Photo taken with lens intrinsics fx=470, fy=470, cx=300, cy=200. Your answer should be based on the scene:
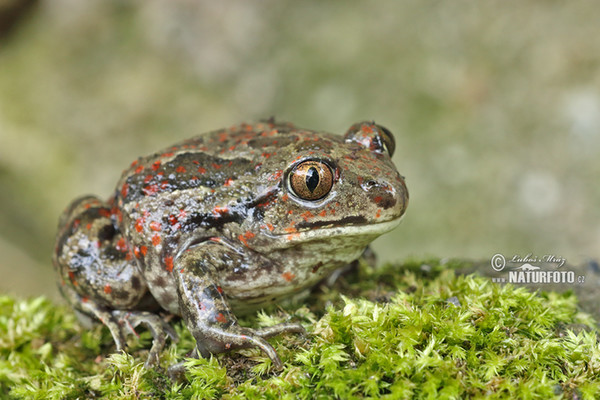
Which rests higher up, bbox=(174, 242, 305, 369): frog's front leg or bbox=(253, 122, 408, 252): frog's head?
bbox=(253, 122, 408, 252): frog's head

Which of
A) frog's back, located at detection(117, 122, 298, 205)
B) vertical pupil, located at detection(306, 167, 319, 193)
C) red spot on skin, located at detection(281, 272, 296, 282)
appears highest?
frog's back, located at detection(117, 122, 298, 205)

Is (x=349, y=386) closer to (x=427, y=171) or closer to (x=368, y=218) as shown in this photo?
(x=368, y=218)

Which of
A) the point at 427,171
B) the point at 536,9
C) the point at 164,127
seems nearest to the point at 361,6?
the point at 536,9

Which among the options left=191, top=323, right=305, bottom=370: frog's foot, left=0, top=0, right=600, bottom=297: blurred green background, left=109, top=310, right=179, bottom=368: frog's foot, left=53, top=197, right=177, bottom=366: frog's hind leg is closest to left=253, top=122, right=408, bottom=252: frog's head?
left=191, top=323, right=305, bottom=370: frog's foot

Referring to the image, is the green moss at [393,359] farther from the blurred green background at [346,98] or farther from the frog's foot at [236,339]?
the blurred green background at [346,98]

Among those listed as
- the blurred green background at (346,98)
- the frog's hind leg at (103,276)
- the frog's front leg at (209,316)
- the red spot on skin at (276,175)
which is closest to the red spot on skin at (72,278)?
the frog's hind leg at (103,276)

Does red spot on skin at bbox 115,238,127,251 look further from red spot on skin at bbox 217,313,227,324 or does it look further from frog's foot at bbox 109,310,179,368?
red spot on skin at bbox 217,313,227,324

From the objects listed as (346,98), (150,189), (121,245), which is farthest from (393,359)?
(346,98)
